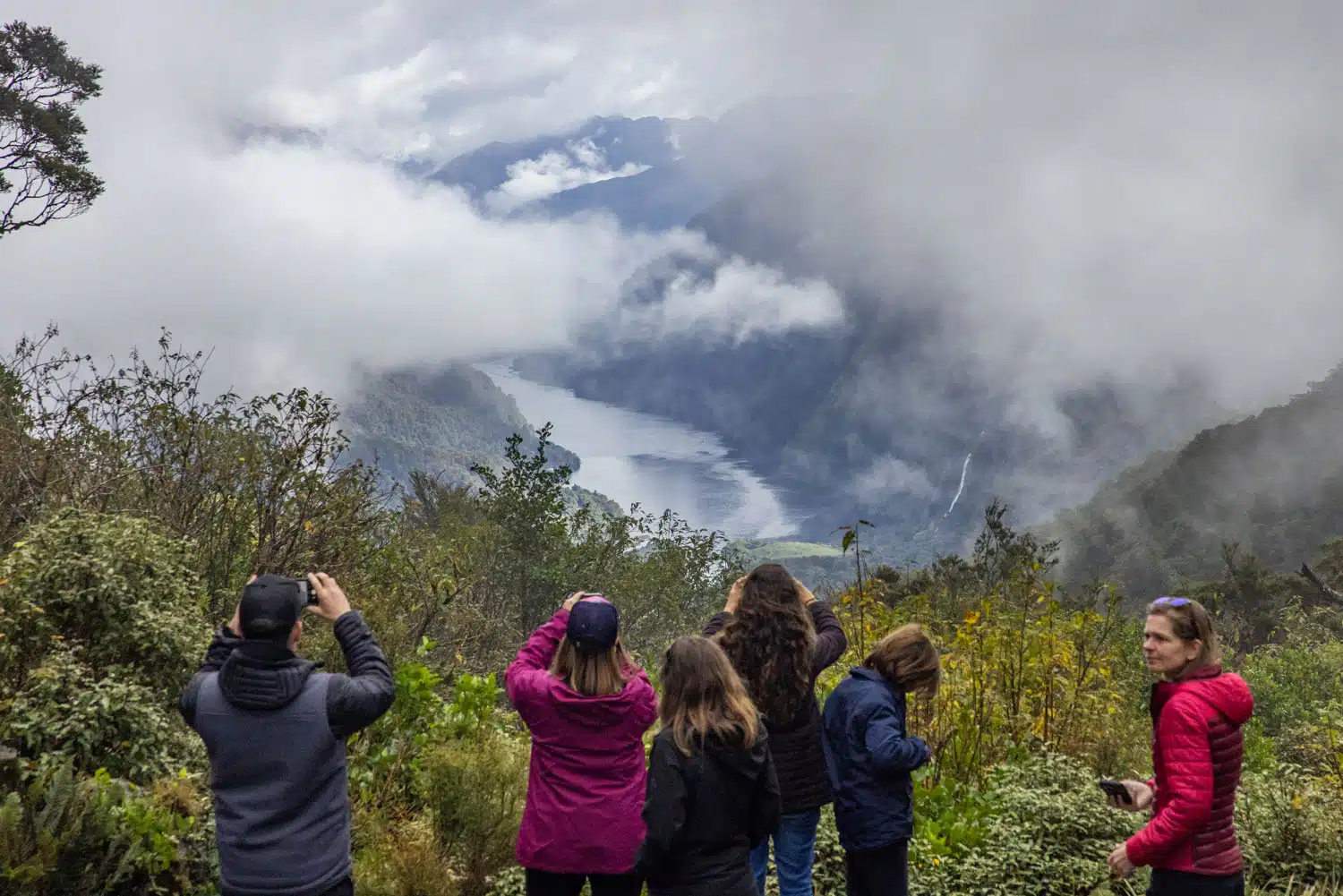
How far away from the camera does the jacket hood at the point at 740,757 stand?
3035 millimetres

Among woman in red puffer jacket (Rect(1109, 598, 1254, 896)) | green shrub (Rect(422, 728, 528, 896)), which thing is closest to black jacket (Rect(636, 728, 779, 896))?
woman in red puffer jacket (Rect(1109, 598, 1254, 896))

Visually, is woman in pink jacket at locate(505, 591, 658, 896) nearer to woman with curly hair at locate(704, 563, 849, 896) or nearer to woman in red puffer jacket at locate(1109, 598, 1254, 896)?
woman with curly hair at locate(704, 563, 849, 896)

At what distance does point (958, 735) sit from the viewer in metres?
6.88

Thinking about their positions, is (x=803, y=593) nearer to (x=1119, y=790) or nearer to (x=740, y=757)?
(x=740, y=757)

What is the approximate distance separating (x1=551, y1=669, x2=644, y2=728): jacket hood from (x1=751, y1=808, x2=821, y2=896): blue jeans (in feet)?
4.19

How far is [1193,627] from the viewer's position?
10.5 feet

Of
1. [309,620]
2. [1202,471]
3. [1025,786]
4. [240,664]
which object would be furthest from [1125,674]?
[1202,471]

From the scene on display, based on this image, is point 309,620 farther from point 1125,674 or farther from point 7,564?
point 1125,674

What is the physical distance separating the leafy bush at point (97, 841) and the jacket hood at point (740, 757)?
2.65m

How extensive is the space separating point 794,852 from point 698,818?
1470 millimetres

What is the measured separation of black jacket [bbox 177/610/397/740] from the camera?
2.79 meters

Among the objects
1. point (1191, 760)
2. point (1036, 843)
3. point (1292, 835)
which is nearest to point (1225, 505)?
point (1292, 835)

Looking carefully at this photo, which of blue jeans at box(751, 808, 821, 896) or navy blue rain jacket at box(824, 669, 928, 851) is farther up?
navy blue rain jacket at box(824, 669, 928, 851)

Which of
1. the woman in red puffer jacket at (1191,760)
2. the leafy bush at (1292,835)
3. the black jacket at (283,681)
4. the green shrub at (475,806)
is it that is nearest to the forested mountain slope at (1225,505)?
the leafy bush at (1292,835)
